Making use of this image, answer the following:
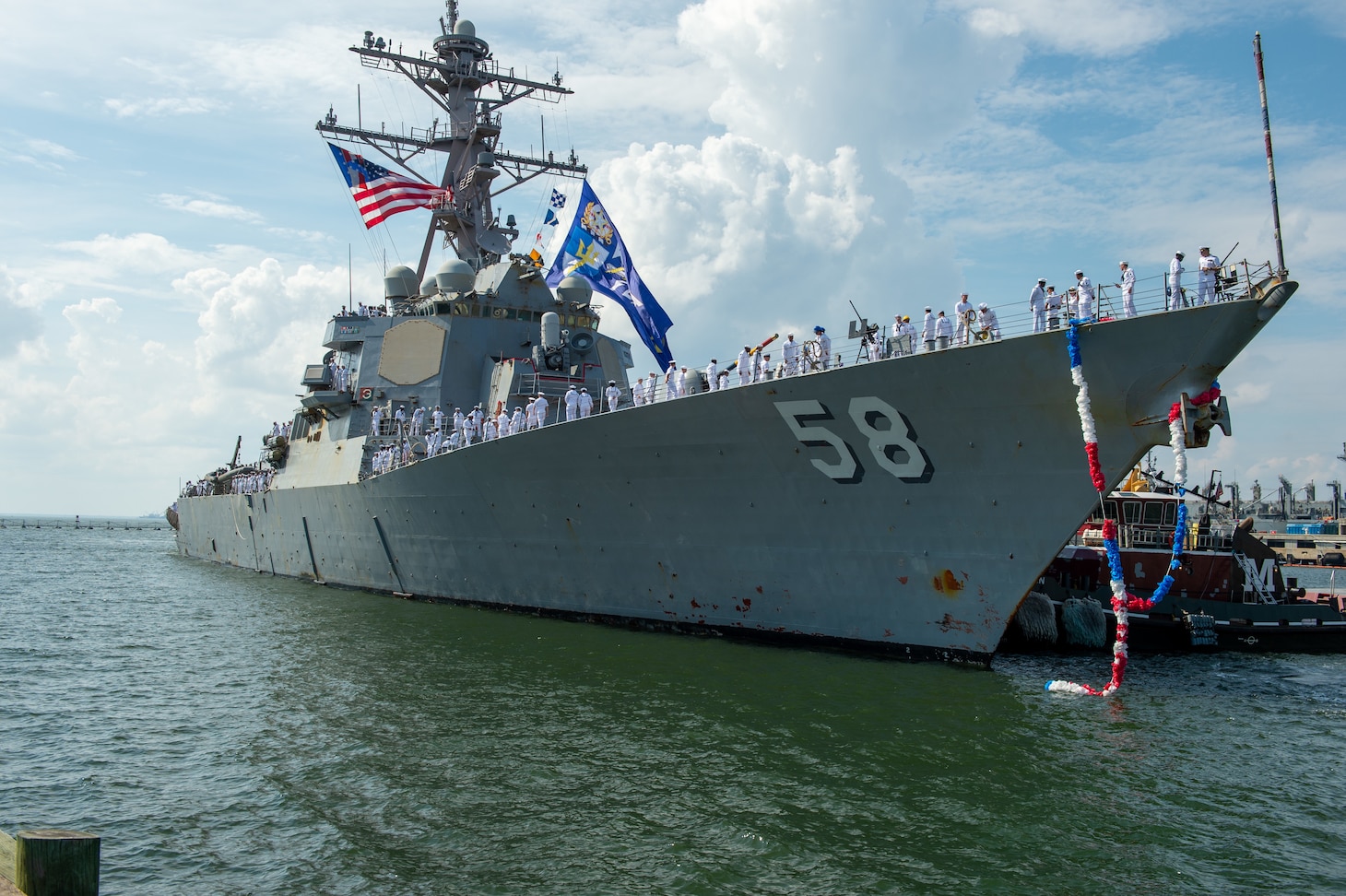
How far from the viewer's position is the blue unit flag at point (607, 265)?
16.2m

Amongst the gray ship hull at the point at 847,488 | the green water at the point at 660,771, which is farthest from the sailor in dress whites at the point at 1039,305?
the green water at the point at 660,771

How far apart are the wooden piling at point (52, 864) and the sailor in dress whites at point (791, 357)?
9489 millimetres

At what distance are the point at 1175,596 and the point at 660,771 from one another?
45.2ft

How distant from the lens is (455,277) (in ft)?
68.4

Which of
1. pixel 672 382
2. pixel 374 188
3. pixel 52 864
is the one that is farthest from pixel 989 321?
pixel 374 188

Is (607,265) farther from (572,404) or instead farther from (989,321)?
(989,321)

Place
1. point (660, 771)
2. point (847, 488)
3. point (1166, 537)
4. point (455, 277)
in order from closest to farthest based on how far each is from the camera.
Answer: point (660, 771), point (847, 488), point (1166, 537), point (455, 277)

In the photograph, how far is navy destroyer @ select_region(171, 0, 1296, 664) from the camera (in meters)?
10.1

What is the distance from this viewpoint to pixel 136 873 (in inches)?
242

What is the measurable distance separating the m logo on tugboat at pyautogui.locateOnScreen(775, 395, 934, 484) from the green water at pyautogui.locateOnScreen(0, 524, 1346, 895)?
8.33 feet

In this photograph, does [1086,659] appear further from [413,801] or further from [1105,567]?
[413,801]

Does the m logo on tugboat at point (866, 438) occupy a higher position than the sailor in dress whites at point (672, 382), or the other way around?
the sailor in dress whites at point (672, 382)

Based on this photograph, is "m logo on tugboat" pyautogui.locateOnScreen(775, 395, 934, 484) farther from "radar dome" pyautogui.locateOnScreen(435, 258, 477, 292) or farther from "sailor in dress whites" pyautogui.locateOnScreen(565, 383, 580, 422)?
"radar dome" pyautogui.locateOnScreen(435, 258, 477, 292)

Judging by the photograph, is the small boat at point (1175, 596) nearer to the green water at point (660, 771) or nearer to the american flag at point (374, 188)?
the green water at point (660, 771)
